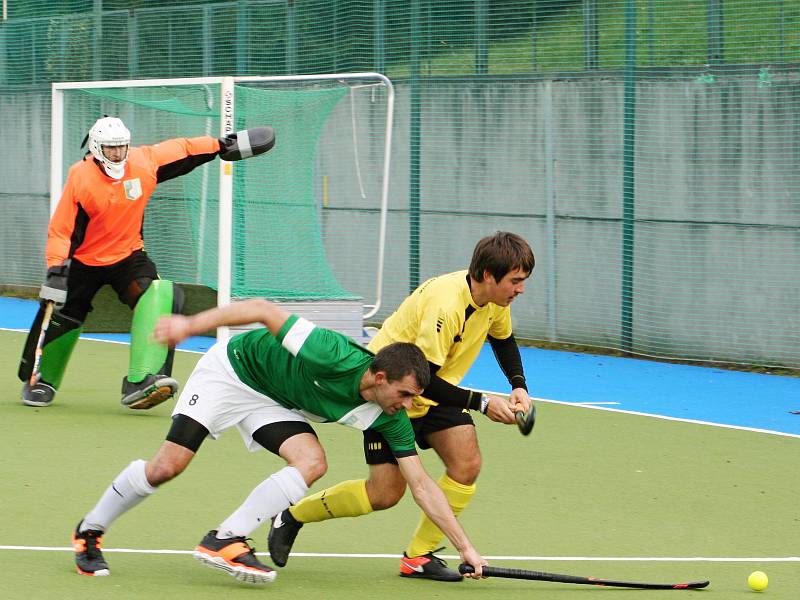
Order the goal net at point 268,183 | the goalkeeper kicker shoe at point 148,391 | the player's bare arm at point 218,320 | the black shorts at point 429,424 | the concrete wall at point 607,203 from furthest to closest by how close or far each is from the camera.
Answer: the goal net at point 268,183 < the concrete wall at point 607,203 < the goalkeeper kicker shoe at point 148,391 < the black shorts at point 429,424 < the player's bare arm at point 218,320

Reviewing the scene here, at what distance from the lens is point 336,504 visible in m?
5.86

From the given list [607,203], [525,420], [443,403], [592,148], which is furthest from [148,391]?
[592,148]

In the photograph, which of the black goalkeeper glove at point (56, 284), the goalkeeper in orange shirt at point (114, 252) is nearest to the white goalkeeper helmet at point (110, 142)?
the goalkeeper in orange shirt at point (114, 252)

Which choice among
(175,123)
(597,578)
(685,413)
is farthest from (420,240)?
(597,578)

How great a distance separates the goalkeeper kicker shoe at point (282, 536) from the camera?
582 centimetres

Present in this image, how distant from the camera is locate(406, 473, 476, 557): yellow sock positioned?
5906 millimetres

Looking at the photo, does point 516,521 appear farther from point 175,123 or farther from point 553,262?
point 175,123

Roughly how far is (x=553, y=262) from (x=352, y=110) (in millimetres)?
2622

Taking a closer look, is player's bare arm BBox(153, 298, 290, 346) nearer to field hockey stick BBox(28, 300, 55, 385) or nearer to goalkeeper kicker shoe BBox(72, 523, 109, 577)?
goalkeeper kicker shoe BBox(72, 523, 109, 577)

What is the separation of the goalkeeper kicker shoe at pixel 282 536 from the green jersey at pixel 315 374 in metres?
0.43

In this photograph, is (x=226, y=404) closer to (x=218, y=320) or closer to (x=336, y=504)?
(x=218, y=320)

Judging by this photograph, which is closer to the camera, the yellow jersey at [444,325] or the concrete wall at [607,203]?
the yellow jersey at [444,325]

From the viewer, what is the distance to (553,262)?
13914mm

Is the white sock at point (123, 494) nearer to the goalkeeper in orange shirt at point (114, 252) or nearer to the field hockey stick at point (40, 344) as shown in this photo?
the goalkeeper in orange shirt at point (114, 252)
